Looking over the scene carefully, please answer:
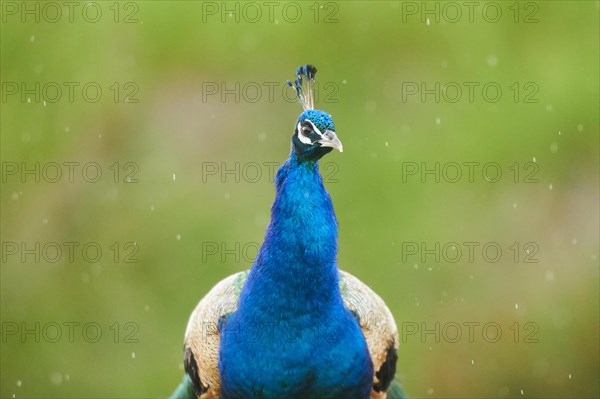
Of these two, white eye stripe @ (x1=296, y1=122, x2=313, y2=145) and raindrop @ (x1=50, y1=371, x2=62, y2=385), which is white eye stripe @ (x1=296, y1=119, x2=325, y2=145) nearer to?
white eye stripe @ (x1=296, y1=122, x2=313, y2=145)

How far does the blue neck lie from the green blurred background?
2.93m

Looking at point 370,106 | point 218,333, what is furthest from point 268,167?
point 218,333

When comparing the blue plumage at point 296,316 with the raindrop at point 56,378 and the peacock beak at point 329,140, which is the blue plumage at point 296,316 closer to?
the peacock beak at point 329,140

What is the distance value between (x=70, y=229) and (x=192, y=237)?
0.84m

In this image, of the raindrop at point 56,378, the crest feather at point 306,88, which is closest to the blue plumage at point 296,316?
the crest feather at point 306,88

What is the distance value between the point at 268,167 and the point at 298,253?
3.14 metres

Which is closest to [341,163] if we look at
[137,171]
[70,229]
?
[137,171]

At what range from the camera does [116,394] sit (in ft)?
20.6

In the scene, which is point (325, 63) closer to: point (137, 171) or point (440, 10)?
point (440, 10)

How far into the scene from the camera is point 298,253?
3.06 meters

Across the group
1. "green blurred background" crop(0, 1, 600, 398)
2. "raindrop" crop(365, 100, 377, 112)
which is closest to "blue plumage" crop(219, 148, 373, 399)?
→ "green blurred background" crop(0, 1, 600, 398)

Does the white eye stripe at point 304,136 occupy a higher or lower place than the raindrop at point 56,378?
higher

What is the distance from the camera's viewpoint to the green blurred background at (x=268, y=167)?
5.99m

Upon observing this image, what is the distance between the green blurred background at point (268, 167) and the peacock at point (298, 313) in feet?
8.97
